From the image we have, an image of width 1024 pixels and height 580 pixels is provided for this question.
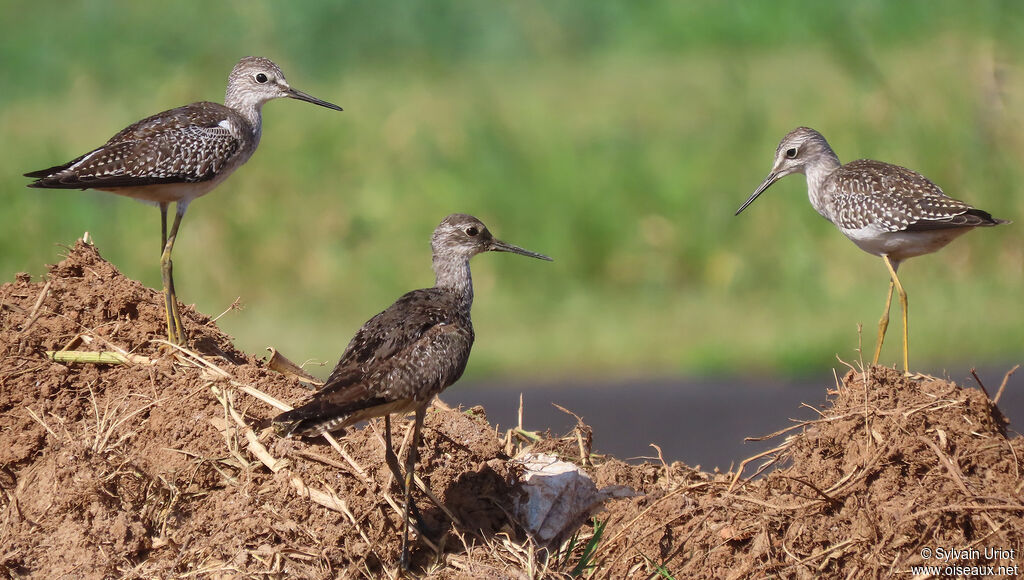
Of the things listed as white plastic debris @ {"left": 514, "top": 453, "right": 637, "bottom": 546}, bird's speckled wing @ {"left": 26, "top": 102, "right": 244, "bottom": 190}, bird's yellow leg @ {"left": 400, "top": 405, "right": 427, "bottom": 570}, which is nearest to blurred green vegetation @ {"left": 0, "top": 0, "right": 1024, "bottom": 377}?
bird's speckled wing @ {"left": 26, "top": 102, "right": 244, "bottom": 190}

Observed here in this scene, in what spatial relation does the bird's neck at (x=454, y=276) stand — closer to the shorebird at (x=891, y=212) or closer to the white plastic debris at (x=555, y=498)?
the white plastic debris at (x=555, y=498)

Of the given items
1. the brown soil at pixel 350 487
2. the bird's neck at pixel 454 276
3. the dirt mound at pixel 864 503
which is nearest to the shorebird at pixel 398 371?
the bird's neck at pixel 454 276

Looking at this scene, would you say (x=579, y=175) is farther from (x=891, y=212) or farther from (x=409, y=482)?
(x=409, y=482)

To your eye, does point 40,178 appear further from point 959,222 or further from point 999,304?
point 999,304

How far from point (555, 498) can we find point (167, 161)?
3.24 m

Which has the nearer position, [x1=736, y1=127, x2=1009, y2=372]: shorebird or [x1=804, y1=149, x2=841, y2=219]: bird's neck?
[x1=736, y1=127, x2=1009, y2=372]: shorebird

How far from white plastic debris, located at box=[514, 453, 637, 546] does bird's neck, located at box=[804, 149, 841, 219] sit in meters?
3.38

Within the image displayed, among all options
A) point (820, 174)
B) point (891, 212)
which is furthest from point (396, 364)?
point (820, 174)

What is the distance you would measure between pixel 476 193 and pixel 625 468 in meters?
8.75

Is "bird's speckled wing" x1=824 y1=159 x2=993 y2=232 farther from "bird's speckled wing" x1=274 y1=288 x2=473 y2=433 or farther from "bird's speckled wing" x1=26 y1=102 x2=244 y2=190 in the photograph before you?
"bird's speckled wing" x1=26 y1=102 x2=244 y2=190

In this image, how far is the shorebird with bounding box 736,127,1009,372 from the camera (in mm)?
9016

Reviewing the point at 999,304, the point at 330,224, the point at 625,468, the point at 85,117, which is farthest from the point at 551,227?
the point at 625,468

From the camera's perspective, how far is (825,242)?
15.7 m

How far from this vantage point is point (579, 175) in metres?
16.3
